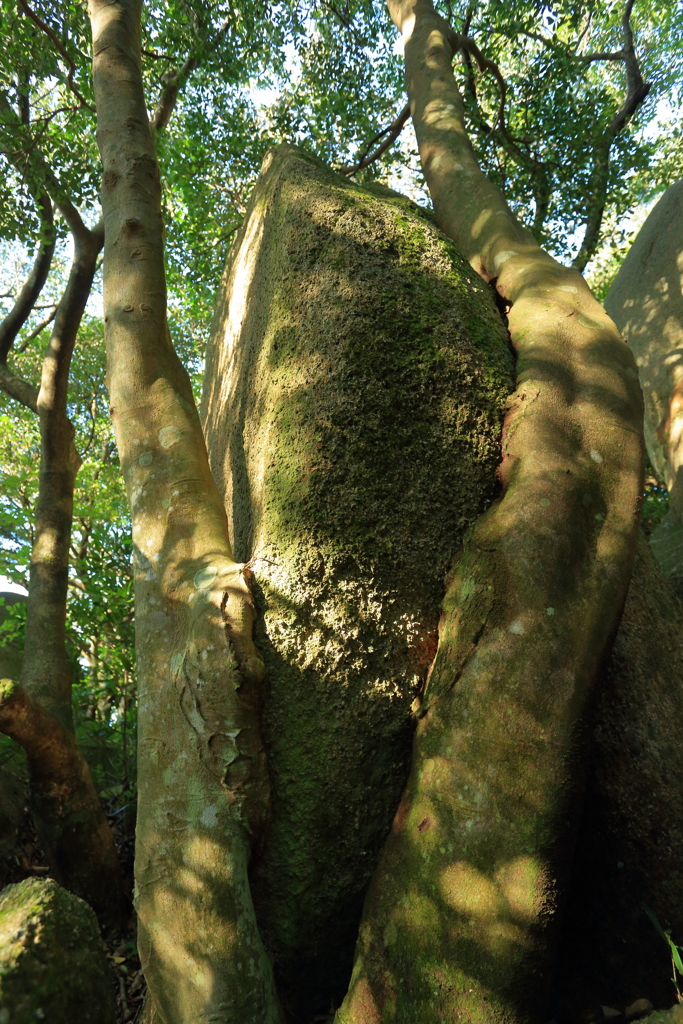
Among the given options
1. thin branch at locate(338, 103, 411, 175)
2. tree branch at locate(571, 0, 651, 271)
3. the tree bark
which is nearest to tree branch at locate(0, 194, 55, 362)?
the tree bark

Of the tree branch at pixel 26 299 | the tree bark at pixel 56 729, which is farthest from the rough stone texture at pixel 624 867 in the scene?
the tree branch at pixel 26 299

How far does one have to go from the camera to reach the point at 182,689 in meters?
2.14

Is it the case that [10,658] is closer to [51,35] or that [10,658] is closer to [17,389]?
[17,389]

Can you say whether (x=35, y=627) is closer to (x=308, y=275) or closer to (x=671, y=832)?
(x=308, y=275)

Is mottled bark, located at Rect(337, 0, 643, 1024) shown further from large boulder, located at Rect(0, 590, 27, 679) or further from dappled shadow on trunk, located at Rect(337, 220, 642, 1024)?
large boulder, located at Rect(0, 590, 27, 679)

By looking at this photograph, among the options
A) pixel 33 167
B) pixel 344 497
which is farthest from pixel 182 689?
pixel 33 167

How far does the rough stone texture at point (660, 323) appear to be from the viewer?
16.6 ft

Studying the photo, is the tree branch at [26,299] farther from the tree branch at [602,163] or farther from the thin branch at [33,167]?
the tree branch at [602,163]

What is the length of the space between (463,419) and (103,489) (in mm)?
8000

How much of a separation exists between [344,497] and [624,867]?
1.45 m

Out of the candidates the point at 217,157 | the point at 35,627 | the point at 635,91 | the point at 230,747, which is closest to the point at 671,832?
the point at 230,747

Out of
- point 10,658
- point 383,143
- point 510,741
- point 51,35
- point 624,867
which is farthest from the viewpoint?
point 383,143

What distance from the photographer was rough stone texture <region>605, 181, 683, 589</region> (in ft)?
16.6

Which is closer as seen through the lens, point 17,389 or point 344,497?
point 344,497
